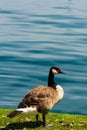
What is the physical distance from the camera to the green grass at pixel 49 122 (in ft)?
77.1

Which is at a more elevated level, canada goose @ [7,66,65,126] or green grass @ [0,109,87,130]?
canada goose @ [7,66,65,126]

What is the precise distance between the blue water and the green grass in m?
14.1

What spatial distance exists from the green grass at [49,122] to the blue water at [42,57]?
46.3ft

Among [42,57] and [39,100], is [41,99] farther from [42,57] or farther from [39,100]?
[42,57]

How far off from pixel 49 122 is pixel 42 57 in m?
36.0

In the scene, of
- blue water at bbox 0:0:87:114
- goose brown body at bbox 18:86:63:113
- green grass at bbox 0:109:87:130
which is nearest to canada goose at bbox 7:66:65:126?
goose brown body at bbox 18:86:63:113

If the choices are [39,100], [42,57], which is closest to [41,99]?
[39,100]

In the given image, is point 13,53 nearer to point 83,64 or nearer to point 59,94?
point 83,64

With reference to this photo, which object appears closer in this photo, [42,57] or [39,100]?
[39,100]

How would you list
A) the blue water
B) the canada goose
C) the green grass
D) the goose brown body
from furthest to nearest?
the blue water < the green grass < the goose brown body < the canada goose

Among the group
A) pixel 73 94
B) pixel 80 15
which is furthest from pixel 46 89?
pixel 80 15

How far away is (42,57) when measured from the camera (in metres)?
60.9

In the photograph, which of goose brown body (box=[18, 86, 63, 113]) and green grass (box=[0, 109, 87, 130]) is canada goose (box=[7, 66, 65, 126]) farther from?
green grass (box=[0, 109, 87, 130])

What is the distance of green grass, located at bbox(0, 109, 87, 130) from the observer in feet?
77.1
